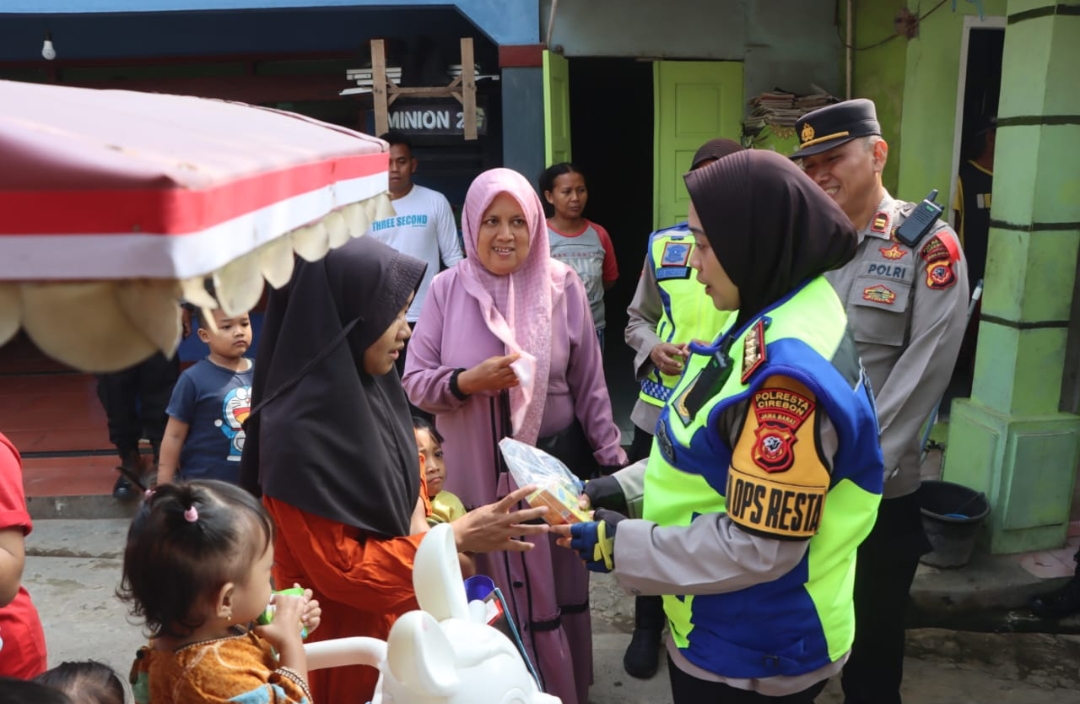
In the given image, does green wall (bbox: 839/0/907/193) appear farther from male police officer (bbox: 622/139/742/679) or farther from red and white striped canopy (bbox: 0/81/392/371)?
red and white striped canopy (bbox: 0/81/392/371)

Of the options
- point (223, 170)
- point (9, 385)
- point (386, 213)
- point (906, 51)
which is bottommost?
point (9, 385)

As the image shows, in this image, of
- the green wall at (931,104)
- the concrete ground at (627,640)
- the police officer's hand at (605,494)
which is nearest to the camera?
the police officer's hand at (605,494)

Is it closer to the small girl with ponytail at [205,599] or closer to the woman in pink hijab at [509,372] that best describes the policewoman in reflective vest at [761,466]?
the small girl with ponytail at [205,599]

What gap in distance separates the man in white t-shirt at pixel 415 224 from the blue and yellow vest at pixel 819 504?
3.73 meters

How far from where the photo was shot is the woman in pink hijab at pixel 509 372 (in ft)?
9.41

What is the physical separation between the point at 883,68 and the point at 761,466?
5.01 m

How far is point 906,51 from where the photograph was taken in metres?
5.54

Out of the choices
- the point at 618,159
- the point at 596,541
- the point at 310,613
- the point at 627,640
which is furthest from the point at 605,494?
the point at 618,159

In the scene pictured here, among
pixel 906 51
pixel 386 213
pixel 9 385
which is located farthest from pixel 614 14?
pixel 9 385

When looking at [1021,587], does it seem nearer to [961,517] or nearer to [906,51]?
[961,517]

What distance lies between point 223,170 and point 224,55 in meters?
6.98

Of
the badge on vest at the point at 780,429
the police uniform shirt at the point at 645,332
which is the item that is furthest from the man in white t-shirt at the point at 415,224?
the badge on vest at the point at 780,429

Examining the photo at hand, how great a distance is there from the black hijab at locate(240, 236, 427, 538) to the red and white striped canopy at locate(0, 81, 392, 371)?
0.92m

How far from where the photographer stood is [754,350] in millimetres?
1674
